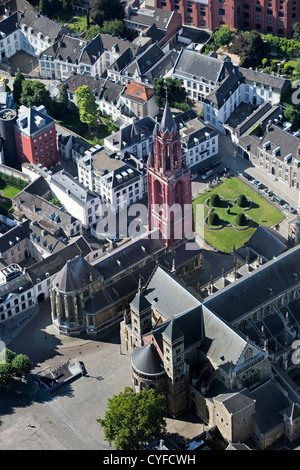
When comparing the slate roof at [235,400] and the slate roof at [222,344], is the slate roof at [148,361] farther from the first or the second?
the slate roof at [235,400]

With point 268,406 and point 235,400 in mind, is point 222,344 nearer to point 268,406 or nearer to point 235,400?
point 235,400

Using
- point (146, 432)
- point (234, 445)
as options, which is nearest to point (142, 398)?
point (146, 432)

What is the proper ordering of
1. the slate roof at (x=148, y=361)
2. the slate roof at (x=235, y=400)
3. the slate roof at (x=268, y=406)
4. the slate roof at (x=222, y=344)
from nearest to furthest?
the slate roof at (x=235, y=400), the slate roof at (x=268, y=406), the slate roof at (x=222, y=344), the slate roof at (x=148, y=361)

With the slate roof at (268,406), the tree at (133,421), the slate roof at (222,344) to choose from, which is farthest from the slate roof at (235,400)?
the tree at (133,421)

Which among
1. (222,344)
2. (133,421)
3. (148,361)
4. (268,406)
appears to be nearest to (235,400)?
(268,406)

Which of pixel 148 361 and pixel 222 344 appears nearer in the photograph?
pixel 148 361

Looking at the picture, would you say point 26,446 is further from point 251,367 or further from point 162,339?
point 251,367

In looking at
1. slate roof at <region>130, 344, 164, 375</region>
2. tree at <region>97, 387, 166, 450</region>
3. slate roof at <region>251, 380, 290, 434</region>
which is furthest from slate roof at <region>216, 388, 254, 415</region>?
slate roof at <region>130, 344, 164, 375</region>

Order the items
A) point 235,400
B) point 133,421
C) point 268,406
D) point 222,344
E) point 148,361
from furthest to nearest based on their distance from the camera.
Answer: point 222,344, point 148,361, point 268,406, point 133,421, point 235,400
